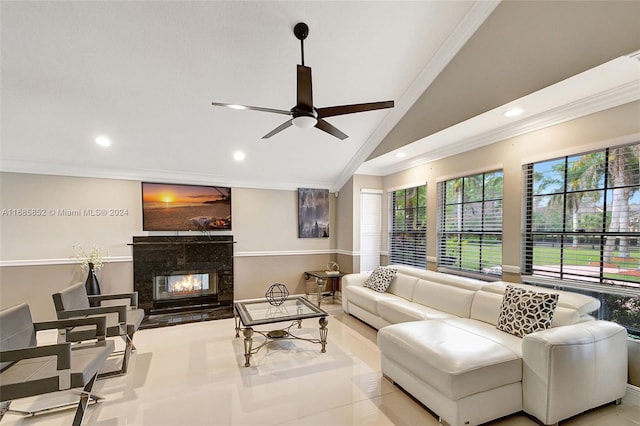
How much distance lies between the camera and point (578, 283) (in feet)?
9.18

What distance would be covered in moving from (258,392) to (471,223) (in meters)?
3.28

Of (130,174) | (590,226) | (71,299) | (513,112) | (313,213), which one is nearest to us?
(590,226)

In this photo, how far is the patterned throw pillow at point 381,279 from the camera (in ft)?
14.5

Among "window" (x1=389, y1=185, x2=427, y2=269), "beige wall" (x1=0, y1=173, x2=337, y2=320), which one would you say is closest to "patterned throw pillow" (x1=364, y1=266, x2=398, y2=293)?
"window" (x1=389, y1=185, x2=427, y2=269)

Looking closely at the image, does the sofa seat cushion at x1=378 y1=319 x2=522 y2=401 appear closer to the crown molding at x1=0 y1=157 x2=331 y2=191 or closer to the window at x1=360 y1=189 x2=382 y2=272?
the window at x1=360 y1=189 x2=382 y2=272

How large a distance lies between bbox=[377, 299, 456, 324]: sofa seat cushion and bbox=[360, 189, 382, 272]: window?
5.57ft

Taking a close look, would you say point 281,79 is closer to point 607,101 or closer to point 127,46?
point 127,46

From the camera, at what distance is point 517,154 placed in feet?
10.9

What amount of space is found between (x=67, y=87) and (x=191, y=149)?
1571mm

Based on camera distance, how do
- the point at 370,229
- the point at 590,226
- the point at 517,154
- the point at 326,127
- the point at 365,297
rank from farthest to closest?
the point at 370,229 → the point at 365,297 → the point at 517,154 → the point at 326,127 → the point at 590,226

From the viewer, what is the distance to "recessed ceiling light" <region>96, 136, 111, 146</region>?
3.95 metres

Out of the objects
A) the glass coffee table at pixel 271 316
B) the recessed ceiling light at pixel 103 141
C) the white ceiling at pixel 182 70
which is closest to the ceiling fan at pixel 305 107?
the white ceiling at pixel 182 70

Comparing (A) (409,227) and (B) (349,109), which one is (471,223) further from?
(B) (349,109)

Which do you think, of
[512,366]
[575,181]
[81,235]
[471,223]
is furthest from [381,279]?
[81,235]
